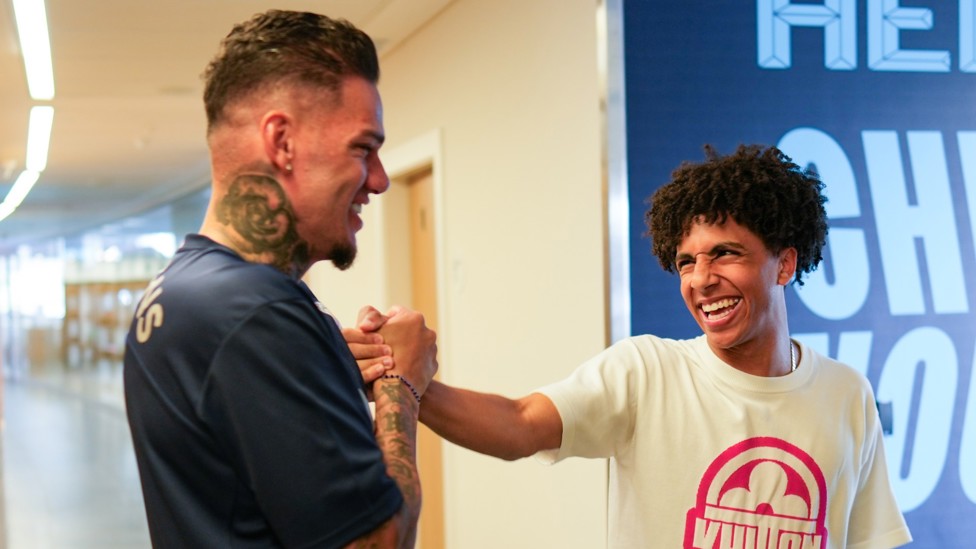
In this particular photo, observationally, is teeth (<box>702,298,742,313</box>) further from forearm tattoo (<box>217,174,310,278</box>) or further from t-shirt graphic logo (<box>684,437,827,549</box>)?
forearm tattoo (<box>217,174,310,278</box>)

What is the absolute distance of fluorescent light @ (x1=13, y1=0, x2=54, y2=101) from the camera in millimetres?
4470

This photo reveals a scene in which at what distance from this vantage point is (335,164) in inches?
48.0

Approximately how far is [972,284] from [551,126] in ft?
4.54

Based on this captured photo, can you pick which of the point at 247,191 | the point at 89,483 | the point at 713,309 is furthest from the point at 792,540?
the point at 89,483

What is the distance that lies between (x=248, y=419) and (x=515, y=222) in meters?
2.89

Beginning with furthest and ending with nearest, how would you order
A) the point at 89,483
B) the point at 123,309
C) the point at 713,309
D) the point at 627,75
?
1. the point at 123,309
2. the point at 89,483
3. the point at 627,75
4. the point at 713,309

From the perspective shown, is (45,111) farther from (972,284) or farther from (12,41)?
(972,284)

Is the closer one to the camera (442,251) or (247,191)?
(247,191)

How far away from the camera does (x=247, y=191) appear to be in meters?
1.23

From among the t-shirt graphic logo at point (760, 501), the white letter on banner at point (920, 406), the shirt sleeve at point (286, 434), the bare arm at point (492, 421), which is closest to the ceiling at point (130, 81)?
the white letter on banner at point (920, 406)

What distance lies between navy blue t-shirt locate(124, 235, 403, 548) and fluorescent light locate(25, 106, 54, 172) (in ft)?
22.0

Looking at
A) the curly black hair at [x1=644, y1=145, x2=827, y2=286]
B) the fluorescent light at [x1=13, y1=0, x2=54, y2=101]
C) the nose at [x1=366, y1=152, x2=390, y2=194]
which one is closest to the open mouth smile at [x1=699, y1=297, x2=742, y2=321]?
the curly black hair at [x1=644, y1=145, x2=827, y2=286]

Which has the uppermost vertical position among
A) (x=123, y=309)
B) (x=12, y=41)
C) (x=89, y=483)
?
(x=12, y=41)

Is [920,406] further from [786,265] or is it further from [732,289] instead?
[732,289]
